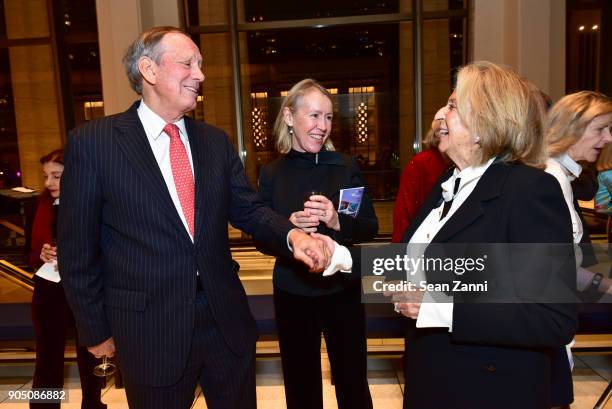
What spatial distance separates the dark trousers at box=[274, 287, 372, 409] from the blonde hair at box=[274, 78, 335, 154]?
28.9 inches

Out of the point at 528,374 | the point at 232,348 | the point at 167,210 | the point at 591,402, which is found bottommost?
the point at 591,402

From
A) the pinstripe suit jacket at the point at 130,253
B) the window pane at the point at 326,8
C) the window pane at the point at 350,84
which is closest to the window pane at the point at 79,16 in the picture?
the window pane at the point at 350,84

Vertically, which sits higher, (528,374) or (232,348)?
(528,374)

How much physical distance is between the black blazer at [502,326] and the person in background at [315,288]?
76 centimetres

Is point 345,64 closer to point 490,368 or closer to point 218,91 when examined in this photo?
point 218,91

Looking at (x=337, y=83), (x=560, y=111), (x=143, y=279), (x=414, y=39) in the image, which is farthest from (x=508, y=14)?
(x=143, y=279)

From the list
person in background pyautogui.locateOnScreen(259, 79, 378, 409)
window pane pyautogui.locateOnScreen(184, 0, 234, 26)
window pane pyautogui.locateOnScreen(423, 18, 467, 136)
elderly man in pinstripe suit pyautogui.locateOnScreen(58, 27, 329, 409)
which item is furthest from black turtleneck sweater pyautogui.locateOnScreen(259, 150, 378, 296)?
window pane pyautogui.locateOnScreen(184, 0, 234, 26)

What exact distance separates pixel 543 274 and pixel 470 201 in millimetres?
259

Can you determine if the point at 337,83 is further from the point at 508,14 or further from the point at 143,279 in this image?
the point at 143,279

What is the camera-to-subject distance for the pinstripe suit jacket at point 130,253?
1541mm

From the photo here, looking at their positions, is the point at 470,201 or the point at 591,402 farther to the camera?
the point at 591,402

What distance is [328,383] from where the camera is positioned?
333 centimetres

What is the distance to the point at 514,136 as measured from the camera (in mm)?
1261

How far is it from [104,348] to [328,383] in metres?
2.04
